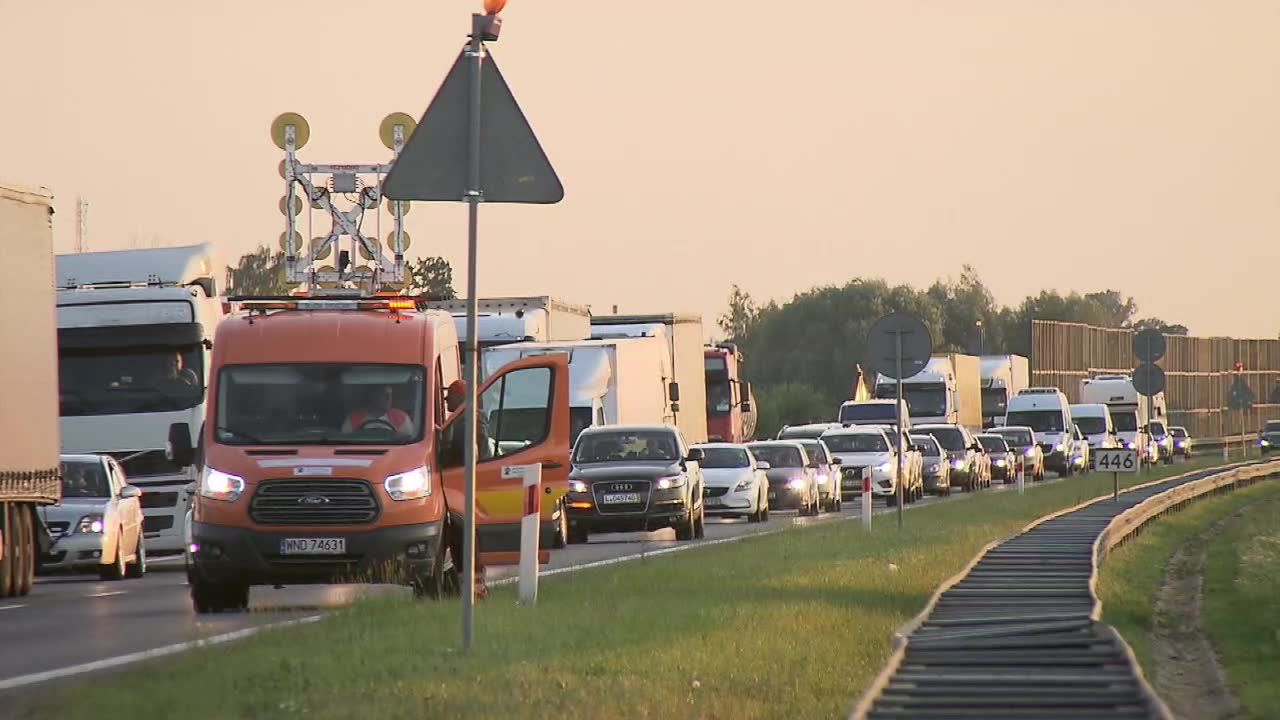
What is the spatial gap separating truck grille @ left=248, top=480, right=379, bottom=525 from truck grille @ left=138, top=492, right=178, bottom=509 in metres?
11.9

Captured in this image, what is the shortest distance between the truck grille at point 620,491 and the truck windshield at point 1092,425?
45928 mm

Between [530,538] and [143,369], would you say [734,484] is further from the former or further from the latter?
[530,538]

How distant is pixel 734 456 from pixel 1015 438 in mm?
29856

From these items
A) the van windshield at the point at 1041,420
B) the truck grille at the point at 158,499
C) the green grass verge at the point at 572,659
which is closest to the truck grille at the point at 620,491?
the truck grille at the point at 158,499

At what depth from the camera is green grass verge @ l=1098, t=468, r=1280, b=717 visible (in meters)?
17.5

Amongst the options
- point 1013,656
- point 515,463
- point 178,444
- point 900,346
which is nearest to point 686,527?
point 900,346

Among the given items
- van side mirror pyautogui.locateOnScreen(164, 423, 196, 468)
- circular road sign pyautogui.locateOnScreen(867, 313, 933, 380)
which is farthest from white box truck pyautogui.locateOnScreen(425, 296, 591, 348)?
van side mirror pyautogui.locateOnScreen(164, 423, 196, 468)

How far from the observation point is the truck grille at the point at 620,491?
3450 centimetres

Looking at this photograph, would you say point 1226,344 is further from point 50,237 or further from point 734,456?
point 50,237

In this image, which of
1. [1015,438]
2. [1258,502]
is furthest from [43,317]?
[1015,438]

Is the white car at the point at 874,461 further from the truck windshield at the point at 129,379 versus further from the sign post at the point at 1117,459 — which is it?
the truck windshield at the point at 129,379

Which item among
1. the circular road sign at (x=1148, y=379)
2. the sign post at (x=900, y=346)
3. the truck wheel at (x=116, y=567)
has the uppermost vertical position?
the sign post at (x=900, y=346)

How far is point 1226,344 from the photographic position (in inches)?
5128

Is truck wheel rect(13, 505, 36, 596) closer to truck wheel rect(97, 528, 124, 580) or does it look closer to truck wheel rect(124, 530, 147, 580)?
truck wheel rect(97, 528, 124, 580)
